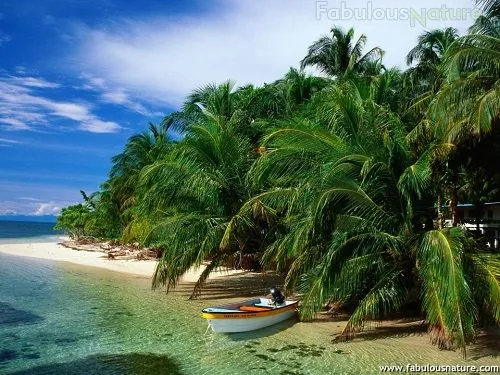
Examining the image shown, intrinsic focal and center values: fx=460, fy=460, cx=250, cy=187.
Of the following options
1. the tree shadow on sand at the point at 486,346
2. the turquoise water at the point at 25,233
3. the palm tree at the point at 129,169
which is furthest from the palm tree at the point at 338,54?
the turquoise water at the point at 25,233

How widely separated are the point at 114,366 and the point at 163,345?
5.36ft

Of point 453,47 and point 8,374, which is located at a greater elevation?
point 453,47

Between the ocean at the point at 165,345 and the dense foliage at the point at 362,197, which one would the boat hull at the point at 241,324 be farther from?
the dense foliage at the point at 362,197

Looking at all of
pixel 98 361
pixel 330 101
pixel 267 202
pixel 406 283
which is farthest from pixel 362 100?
pixel 98 361

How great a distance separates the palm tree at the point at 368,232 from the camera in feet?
30.5

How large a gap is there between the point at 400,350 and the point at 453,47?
7654 mm

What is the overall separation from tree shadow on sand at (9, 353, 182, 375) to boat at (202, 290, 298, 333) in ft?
5.67

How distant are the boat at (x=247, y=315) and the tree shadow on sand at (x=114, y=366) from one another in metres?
1.73

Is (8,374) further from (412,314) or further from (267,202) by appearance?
(412,314)

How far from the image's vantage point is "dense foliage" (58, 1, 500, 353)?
31.9ft

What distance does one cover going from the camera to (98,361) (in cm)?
976

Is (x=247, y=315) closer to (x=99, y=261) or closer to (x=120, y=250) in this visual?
(x=99, y=261)

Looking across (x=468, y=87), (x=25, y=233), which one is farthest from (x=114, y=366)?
(x=25, y=233)

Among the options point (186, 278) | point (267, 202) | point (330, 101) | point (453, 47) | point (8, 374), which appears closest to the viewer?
point (8, 374)
